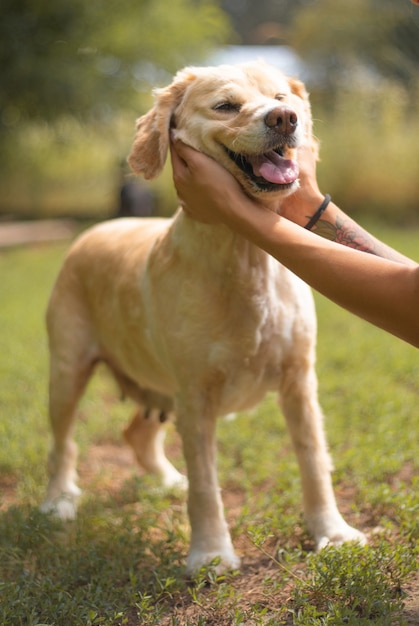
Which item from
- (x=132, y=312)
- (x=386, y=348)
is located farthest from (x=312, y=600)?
(x=386, y=348)

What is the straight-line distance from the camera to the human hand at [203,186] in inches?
102

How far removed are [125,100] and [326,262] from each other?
13265mm

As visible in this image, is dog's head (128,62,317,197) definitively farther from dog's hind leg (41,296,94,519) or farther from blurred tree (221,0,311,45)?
blurred tree (221,0,311,45)

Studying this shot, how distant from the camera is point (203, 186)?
8.64ft

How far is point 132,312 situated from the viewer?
11.0 feet

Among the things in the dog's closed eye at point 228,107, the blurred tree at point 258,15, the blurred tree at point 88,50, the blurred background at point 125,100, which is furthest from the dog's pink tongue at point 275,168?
the blurred tree at point 258,15

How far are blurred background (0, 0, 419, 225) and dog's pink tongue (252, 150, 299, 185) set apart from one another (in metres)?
9.15

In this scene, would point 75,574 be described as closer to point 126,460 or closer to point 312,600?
point 312,600

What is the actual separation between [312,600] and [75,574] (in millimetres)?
889

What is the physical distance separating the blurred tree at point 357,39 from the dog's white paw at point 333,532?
43.8 ft

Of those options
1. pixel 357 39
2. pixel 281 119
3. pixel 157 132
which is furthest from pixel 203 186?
pixel 357 39

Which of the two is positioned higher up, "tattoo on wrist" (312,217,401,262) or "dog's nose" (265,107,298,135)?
"dog's nose" (265,107,298,135)

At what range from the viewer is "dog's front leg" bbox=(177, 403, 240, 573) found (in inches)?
116

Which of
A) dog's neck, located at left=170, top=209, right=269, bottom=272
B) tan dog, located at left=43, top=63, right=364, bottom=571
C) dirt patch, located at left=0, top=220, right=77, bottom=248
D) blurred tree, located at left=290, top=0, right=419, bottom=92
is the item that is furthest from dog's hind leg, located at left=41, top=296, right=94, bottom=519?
blurred tree, located at left=290, top=0, right=419, bottom=92
